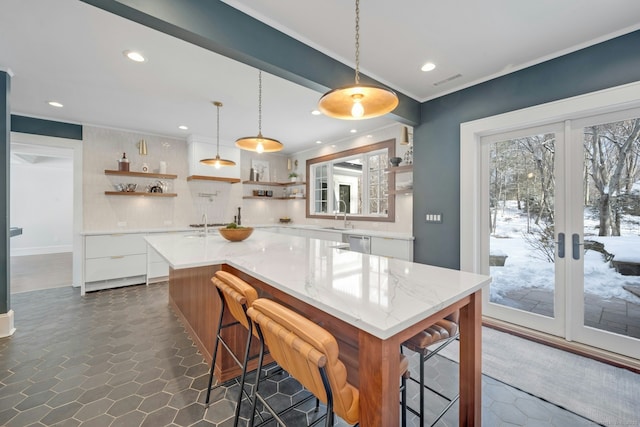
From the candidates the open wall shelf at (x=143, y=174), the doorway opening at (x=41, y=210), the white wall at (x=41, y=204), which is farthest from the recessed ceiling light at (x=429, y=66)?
the white wall at (x=41, y=204)

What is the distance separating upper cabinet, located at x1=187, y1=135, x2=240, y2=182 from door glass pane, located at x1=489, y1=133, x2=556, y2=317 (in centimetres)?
447

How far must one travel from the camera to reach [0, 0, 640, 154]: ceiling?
1890 millimetres

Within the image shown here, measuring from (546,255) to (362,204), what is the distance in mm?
2739

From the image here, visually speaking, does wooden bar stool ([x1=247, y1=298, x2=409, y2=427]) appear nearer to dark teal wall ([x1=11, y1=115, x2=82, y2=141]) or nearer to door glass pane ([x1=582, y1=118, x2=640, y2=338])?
door glass pane ([x1=582, y1=118, x2=640, y2=338])

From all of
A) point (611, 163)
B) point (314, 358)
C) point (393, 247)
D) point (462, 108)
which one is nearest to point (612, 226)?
point (611, 163)

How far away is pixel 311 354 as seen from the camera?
0.84 m

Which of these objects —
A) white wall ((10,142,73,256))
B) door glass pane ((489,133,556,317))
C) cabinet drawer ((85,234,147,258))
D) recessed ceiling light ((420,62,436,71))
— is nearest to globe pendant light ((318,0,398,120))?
recessed ceiling light ((420,62,436,71))

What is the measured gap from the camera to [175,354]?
233cm

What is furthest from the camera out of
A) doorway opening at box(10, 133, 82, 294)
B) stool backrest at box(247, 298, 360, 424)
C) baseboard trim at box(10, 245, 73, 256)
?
baseboard trim at box(10, 245, 73, 256)

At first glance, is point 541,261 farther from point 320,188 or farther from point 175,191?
point 175,191

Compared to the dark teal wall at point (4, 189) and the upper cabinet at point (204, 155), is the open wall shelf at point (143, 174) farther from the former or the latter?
the dark teal wall at point (4, 189)

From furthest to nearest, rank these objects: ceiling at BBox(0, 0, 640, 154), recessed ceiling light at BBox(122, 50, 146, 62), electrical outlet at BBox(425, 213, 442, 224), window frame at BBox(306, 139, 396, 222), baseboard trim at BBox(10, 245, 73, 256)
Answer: baseboard trim at BBox(10, 245, 73, 256) → window frame at BBox(306, 139, 396, 222) → electrical outlet at BBox(425, 213, 442, 224) → recessed ceiling light at BBox(122, 50, 146, 62) → ceiling at BBox(0, 0, 640, 154)

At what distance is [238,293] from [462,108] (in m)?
3.13

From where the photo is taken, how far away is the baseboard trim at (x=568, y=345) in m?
2.13
